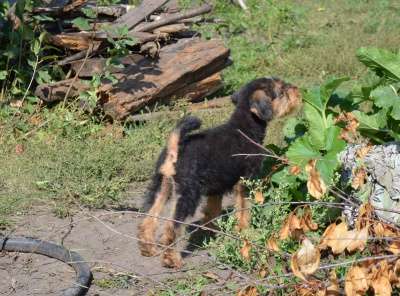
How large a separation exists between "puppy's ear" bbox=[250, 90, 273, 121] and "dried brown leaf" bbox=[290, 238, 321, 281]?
3.38 meters

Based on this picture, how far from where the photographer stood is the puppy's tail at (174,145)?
280 inches

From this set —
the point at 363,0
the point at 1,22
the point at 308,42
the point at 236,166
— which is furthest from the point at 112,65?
the point at 363,0

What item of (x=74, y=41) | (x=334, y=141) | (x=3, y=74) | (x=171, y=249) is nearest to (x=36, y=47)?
(x=3, y=74)

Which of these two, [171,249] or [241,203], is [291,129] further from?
[171,249]

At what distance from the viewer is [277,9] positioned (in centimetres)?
1569

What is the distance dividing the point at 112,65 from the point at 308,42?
5348 millimetres

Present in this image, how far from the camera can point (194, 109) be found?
439 inches

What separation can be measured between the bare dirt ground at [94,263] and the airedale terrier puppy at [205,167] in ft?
0.76

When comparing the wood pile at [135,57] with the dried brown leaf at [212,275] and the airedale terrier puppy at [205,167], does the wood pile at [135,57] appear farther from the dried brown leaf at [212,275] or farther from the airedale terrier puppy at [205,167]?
the dried brown leaf at [212,275]

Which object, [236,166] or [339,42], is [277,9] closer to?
[339,42]

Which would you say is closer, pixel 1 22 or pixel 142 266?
pixel 142 266

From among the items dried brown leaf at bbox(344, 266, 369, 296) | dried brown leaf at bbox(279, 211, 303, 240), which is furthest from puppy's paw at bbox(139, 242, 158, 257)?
dried brown leaf at bbox(344, 266, 369, 296)

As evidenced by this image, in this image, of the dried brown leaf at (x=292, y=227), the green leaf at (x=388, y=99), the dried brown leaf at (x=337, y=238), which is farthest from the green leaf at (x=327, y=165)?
the dried brown leaf at (x=337, y=238)

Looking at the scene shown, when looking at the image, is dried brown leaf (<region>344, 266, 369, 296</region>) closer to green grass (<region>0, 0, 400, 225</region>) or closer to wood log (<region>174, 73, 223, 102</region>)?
green grass (<region>0, 0, 400, 225</region>)
